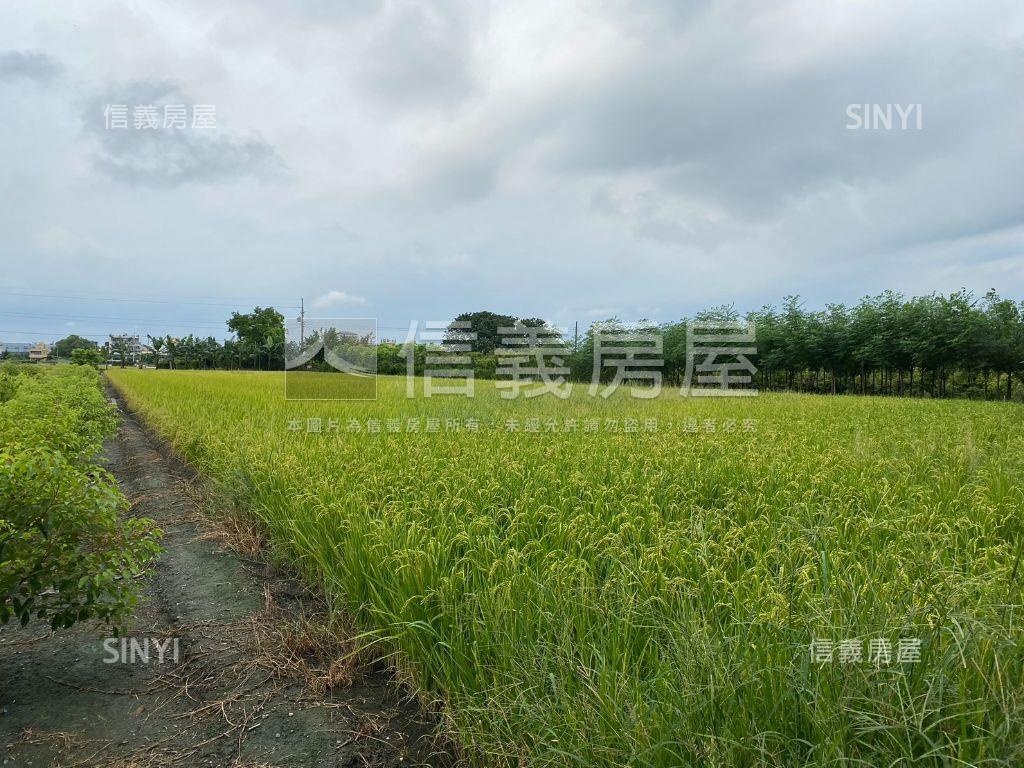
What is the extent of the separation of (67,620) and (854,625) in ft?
10.1

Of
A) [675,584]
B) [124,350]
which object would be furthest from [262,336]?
[675,584]

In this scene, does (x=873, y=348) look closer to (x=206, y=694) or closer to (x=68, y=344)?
(x=206, y=694)

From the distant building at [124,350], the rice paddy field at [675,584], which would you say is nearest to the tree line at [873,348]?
the rice paddy field at [675,584]

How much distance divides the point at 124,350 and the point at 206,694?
278ft

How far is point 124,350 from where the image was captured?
71875 mm

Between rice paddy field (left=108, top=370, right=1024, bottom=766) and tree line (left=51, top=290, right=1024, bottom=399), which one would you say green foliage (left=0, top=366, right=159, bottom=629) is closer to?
rice paddy field (left=108, top=370, right=1024, bottom=766)

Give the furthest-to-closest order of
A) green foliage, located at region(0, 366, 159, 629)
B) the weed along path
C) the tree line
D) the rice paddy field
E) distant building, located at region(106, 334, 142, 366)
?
distant building, located at region(106, 334, 142, 366), the tree line, green foliage, located at region(0, 366, 159, 629), the weed along path, the rice paddy field

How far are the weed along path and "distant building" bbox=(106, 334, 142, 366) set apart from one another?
82.2 meters

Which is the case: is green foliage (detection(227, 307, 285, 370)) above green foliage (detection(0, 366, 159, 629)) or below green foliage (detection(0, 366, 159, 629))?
above

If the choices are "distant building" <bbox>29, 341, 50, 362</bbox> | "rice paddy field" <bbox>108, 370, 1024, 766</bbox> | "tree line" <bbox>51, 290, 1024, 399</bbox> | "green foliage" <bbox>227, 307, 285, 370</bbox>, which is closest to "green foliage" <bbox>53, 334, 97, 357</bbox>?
"distant building" <bbox>29, 341, 50, 362</bbox>

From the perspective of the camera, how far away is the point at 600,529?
3084mm

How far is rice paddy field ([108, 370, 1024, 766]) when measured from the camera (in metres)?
1.58

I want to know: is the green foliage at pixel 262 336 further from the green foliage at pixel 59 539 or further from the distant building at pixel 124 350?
the green foliage at pixel 59 539

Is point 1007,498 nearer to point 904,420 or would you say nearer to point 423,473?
point 423,473
